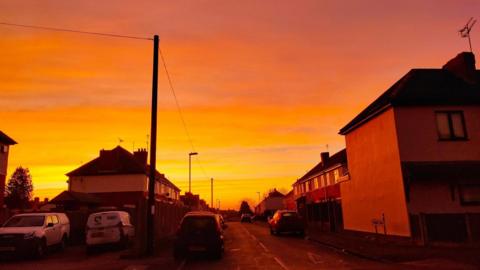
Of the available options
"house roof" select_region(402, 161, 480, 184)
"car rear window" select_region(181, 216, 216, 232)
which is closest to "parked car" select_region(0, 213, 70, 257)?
"car rear window" select_region(181, 216, 216, 232)

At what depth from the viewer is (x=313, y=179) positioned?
168 feet

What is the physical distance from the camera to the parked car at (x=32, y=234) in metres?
15.8

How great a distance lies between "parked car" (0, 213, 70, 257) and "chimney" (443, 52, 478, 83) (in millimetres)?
23403

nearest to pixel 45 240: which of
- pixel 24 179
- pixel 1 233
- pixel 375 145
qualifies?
pixel 1 233

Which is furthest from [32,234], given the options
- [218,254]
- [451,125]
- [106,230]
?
[451,125]

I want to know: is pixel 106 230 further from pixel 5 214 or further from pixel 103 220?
pixel 5 214

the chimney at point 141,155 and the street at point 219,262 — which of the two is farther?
the chimney at point 141,155

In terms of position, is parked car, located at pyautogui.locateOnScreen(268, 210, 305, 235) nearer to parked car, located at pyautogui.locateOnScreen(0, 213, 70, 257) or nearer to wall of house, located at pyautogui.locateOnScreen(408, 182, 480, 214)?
wall of house, located at pyautogui.locateOnScreen(408, 182, 480, 214)

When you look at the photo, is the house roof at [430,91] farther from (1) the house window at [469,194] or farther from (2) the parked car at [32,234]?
(2) the parked car at [32,234]

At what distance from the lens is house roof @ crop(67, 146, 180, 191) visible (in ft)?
151

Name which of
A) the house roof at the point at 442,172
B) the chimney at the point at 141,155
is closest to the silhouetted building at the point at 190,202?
the chimney at the point at 141,155

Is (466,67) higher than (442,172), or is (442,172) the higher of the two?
(466,67)

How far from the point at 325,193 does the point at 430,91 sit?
25092 millimetres

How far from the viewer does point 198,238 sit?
50.2 ft
